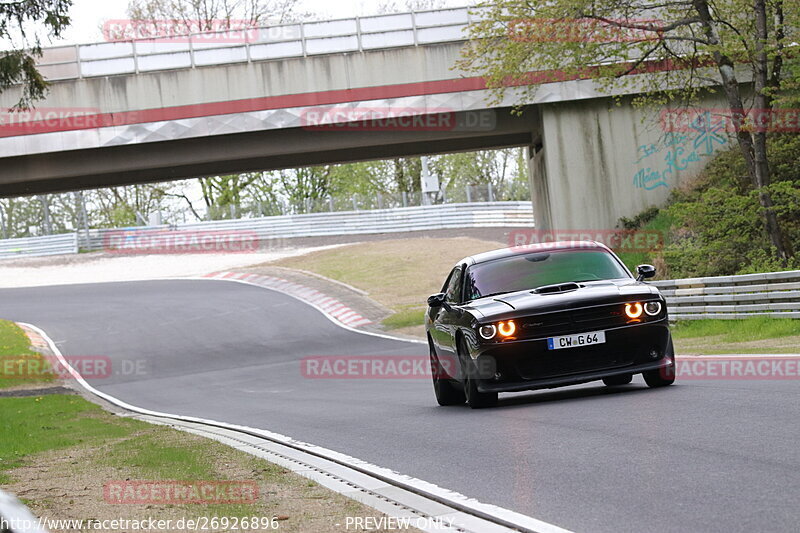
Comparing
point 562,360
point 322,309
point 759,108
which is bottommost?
point 322,309

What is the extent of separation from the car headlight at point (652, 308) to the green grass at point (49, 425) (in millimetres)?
5730

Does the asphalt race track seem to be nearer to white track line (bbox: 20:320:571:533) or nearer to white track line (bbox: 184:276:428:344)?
white track line (bbox: 20:320:571:533)

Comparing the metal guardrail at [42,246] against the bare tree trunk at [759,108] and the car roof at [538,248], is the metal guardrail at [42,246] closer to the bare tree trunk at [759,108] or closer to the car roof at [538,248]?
the bare tree trunk at [759,108]

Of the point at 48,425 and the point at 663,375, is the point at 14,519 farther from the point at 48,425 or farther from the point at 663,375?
the point at 48,425

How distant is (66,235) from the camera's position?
219 feet

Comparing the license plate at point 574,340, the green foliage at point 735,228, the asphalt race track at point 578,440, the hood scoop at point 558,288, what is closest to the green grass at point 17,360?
the asphalt race track at point 578,440

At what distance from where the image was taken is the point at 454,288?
12461 millimetres

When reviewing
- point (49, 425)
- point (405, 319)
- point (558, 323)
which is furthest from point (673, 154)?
point (558, 323)

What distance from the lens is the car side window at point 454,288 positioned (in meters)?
12.2

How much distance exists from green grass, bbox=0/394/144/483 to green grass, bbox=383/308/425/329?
43.7 feet

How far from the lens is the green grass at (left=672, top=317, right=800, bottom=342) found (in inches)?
734

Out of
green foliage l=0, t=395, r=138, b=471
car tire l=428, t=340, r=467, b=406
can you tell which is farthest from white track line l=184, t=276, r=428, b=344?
car tire l=428, t=340, r=467, b=406

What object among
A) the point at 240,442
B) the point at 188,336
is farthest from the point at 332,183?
the point at 240,442

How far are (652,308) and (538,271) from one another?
1.40 m
